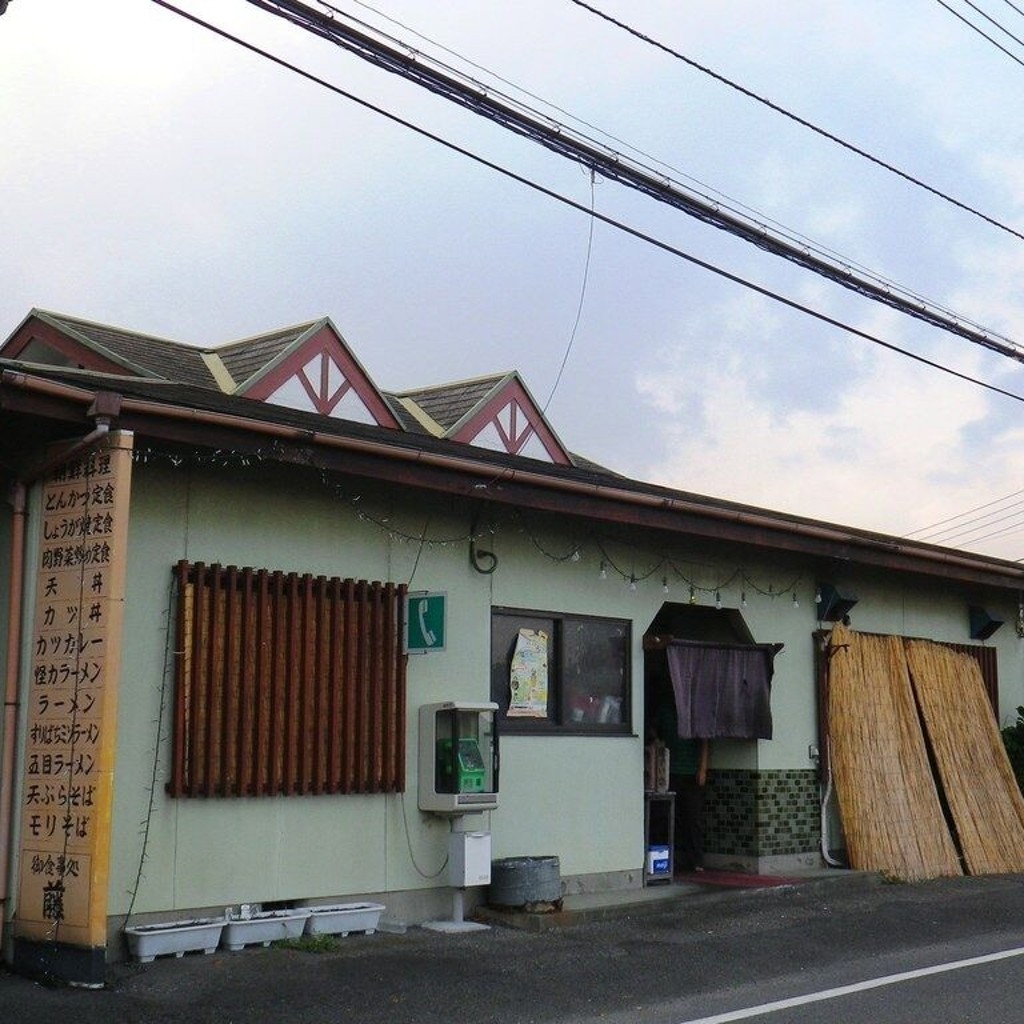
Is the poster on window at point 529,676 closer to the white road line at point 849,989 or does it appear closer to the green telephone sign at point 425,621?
the green telephone sign at point 425,621

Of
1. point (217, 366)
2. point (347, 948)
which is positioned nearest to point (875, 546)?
point (347, 948)

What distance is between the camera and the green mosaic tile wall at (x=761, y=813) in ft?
46.9

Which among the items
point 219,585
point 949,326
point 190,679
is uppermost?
point 949,326

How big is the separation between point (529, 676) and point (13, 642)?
465 cm

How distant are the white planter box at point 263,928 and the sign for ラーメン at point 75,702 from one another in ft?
4.23

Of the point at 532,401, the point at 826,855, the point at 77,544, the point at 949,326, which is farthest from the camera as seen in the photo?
the point at 532,401

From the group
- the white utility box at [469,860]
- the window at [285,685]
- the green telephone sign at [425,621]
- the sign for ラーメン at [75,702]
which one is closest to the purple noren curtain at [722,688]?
the white utility box at [469,860]

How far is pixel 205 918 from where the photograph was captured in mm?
9680

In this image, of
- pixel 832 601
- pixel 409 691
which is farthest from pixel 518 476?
pixel 832 601

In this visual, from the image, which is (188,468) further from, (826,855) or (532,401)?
(532,401)

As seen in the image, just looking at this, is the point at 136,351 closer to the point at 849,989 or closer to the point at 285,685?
the point at 285,685

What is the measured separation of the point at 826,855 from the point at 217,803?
7449 millimetres

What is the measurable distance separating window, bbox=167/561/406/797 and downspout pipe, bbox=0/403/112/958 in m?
1.05

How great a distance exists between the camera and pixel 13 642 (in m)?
9.16
